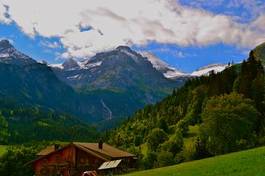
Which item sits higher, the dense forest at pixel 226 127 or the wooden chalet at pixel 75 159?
the dense forest at pixel 226 127

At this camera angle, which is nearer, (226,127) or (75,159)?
(226,127)

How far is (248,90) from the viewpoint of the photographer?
12925cm

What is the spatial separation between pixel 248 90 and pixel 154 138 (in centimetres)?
3377

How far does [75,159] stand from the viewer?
12106 centimetres

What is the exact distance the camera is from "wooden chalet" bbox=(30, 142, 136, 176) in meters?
118

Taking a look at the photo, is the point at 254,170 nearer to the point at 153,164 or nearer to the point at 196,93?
the point at 153,164

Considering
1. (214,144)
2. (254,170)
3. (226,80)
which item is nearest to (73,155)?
(214,144)

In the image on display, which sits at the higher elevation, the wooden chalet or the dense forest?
the dense forest

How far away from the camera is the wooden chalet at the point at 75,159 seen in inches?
4627

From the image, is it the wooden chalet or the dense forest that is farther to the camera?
the wooden chalet

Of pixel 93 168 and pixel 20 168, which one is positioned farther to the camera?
pixel 20 168

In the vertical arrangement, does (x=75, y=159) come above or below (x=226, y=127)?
below

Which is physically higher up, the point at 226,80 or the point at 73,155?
the point at 226,80

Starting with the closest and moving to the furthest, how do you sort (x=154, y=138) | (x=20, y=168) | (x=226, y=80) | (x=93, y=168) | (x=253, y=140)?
1. (x=253, y=140)
2. (x=93, y=168)
3. (x=20, y=168)
4. (x=154, y=138)
5. (x=226, y=80)
